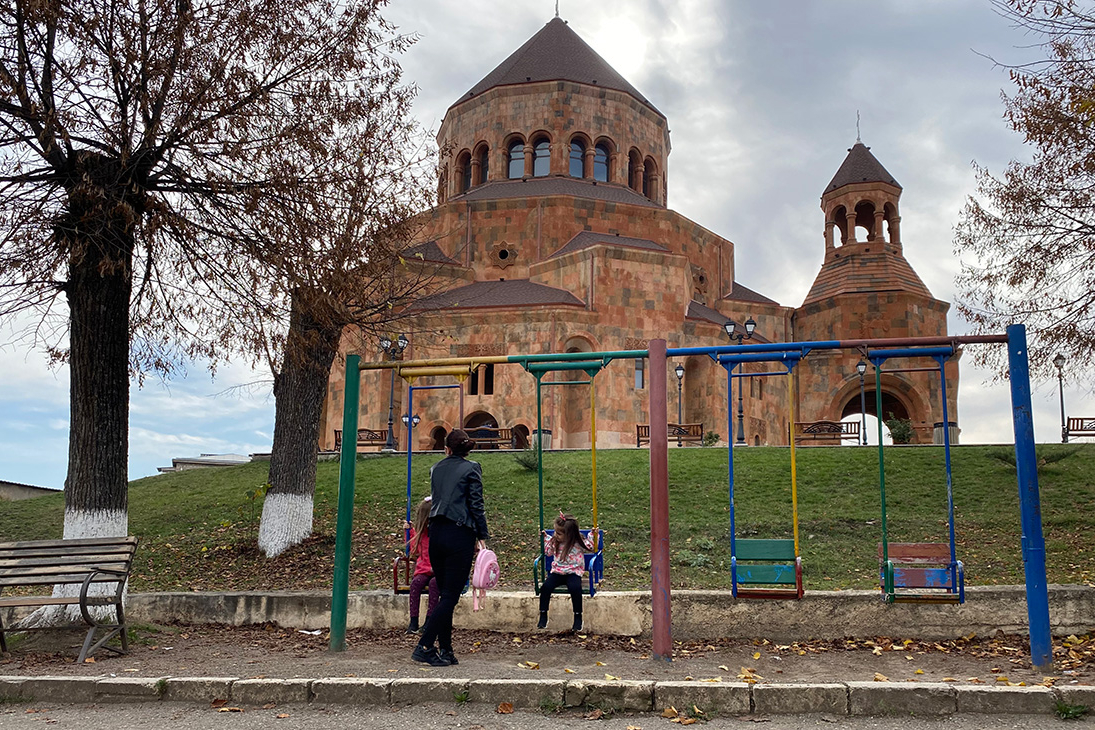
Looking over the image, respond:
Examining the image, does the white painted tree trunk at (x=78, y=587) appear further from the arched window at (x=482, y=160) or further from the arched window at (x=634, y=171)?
the arched window at (x=634, y=171)

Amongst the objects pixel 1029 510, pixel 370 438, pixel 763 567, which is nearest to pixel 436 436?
pixel 370 438

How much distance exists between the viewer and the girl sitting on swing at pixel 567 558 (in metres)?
7.54

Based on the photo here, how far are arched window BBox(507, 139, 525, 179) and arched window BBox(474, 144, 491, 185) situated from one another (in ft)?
3.72

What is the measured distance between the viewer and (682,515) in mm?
14133

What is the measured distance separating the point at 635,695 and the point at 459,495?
6.52ft

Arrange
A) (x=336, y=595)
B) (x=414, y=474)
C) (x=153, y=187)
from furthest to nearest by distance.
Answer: (x=414, y=474)
(x=153, y=187)
(x=336, y=595)

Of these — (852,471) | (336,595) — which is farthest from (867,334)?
(336,595)

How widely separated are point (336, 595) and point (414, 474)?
1052 cm

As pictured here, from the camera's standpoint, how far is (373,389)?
1211 inches

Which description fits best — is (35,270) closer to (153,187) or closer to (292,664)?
(153,187)

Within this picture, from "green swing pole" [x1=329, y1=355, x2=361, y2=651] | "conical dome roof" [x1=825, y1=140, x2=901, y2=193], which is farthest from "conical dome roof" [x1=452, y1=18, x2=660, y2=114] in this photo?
"green swing pole" [x1=329, y1=355, x2=361, y2=651]

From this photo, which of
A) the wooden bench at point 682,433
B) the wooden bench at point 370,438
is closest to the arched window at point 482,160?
the wooden bench at point 370,438

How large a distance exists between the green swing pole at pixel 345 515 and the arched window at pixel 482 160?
31956 millimetres

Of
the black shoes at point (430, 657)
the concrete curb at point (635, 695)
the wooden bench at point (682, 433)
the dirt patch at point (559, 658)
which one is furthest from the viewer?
the wooden bench at point (682, 433)
